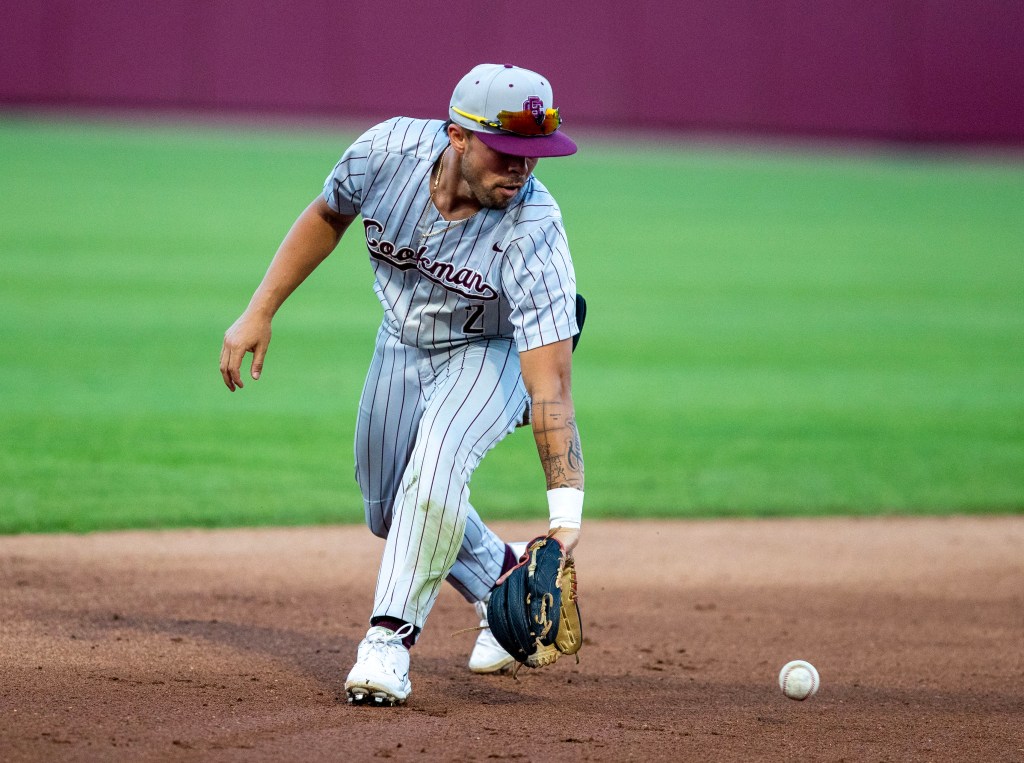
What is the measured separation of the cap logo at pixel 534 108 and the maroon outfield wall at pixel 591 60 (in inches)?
904

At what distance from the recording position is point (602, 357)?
10.4 metres

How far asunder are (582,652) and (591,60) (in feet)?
77.4

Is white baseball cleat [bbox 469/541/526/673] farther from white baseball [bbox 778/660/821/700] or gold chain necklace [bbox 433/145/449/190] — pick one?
gold chain necklace [bbox 433/145/449/190]

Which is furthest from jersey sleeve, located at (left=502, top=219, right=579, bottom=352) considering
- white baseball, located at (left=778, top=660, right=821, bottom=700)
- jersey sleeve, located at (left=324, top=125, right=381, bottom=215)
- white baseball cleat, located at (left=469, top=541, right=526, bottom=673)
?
white baseball, located at (left=778, top=660, right=821, bottom=700)

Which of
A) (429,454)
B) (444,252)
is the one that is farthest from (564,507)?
(444,252)

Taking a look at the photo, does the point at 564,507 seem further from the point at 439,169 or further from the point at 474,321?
the point at 439,169

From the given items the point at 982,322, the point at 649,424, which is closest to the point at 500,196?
the point at 649,424

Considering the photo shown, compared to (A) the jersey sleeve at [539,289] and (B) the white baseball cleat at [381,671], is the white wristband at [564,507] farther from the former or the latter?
(B) the white baseball cleat at [381,671]

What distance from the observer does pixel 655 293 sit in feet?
43.9

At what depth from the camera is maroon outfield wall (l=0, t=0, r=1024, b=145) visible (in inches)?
1001

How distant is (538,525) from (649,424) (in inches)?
88.0

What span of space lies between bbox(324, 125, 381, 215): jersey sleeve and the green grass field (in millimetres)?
2736

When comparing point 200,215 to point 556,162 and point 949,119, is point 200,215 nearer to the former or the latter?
point 556,162

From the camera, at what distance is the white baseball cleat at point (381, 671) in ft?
11.8
